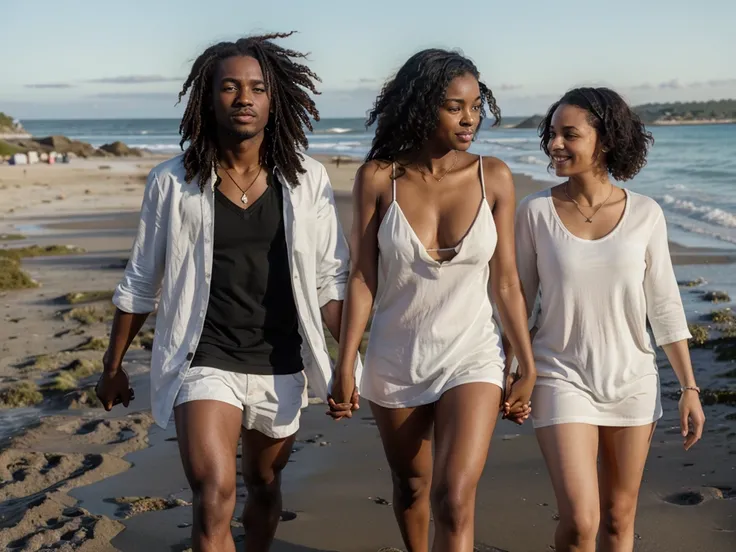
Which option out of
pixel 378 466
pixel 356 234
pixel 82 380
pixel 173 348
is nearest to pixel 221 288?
pixel 173 348

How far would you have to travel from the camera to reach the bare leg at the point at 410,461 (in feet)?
14.2

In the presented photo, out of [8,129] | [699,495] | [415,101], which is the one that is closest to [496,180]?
[415,101]

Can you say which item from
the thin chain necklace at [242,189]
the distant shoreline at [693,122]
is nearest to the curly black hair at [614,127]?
the thin chain necklace at [242,189]

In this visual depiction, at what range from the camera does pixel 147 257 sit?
4.22 meters

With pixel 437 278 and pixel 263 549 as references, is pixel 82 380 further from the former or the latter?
pixel 437 278

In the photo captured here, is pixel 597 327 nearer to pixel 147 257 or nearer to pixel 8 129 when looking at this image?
pixel 147 257

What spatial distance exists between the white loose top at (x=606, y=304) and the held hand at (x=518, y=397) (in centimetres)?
7

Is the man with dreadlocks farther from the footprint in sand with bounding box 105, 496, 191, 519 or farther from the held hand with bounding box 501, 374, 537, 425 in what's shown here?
the footprint in sand with bounding box 105, 496, 191, 519

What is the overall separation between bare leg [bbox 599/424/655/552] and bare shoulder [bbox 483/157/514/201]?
0.98 metres

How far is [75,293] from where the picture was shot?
37.3 feet

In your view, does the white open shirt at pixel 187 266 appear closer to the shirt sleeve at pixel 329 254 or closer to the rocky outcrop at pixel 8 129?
the shirt sleeve at pixel 329 254

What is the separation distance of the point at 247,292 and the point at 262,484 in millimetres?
818

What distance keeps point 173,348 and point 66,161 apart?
39669mm

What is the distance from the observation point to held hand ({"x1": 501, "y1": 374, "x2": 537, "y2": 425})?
162 inches
